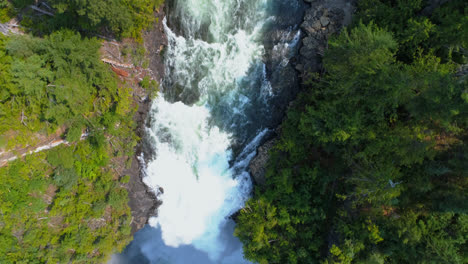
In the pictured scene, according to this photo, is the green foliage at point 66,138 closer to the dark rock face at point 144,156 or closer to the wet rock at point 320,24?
the dark rock face at point 144,156

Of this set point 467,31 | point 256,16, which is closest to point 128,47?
point 256,16

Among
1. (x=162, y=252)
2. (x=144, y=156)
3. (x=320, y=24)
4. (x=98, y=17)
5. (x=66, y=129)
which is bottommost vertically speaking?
(x=162, y=252)

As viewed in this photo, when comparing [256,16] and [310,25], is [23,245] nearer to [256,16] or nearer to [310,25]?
[256,16]

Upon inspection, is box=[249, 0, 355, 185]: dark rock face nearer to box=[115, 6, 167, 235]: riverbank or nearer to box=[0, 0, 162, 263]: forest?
box=[115, 6, 167, 235]: riverbank

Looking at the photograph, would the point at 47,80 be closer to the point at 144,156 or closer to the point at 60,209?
the point at 144,156

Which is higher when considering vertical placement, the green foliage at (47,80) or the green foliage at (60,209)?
the green foliage at (47,80)

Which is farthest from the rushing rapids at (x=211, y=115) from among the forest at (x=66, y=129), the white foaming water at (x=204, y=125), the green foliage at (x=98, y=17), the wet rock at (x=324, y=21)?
the forest at (x=66, y=129)

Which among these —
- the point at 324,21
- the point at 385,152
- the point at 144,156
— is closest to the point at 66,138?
the point at 144,156
